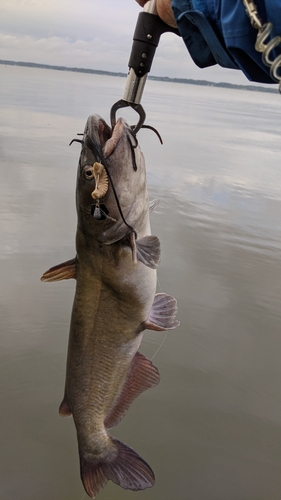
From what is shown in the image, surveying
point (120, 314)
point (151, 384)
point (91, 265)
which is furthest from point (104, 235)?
point (151, 384)

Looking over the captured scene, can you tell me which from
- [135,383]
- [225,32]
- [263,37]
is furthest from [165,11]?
[135,383]

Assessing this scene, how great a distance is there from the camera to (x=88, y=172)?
6.93 ft

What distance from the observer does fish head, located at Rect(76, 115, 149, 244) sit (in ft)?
6.73

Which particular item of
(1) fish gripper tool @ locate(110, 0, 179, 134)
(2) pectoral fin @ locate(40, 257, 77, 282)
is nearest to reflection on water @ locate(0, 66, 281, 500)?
(2) pectoral fin @ locate(40, 257, 77, 282)

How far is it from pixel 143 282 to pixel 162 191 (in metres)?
6.30

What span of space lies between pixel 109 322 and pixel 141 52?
128 cm

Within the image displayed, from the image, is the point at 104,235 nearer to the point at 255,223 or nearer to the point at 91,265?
the point at 91,265

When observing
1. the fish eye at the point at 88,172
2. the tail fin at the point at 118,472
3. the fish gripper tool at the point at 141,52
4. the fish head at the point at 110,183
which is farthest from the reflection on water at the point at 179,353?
the fish gripper tool at the point at 141,52

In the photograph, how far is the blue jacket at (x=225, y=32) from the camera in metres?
1.61

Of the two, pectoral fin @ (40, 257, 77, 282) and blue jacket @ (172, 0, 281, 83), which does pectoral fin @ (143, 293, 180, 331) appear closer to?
pectoral fin @ (40, 257, 77, 282)

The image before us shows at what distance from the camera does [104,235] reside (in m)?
2.24

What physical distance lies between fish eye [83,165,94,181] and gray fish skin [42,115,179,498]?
18mm

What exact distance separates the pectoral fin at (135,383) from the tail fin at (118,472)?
0.63 feet

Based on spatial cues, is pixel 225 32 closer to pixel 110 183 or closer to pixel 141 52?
pixel 141 52
